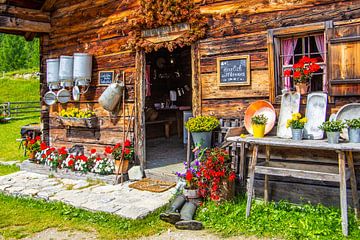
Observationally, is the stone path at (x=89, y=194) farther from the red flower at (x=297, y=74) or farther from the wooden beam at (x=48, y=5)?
the wooden beam at (x=48, y=5)

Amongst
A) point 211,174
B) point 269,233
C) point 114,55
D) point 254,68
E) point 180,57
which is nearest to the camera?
point 269,233

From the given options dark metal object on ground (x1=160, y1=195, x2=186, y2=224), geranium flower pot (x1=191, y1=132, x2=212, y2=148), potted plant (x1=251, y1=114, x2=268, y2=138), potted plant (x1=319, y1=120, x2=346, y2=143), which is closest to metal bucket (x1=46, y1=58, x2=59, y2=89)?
geranium flower pot (x1=191, y1=132, x2=212, y2=148)

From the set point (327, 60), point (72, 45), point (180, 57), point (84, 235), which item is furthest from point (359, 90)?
point (180, 57)

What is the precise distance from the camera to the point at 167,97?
39.8 ft

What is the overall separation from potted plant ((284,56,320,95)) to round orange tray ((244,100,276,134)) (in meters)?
0.50

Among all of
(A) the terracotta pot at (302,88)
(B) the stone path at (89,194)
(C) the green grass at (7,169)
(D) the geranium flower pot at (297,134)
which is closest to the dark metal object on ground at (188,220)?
(B) the stone path at (89,194)

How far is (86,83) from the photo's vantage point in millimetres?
8062

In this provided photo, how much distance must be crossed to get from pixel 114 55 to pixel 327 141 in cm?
495

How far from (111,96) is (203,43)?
7.62ft

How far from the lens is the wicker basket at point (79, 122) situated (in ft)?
26.1

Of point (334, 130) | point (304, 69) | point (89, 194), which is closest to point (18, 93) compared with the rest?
point (89, 194)

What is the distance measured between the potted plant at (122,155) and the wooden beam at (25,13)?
157 inches

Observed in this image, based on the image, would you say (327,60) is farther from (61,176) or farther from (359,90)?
(61,176)

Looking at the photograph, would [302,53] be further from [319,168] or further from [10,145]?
[10,145]
